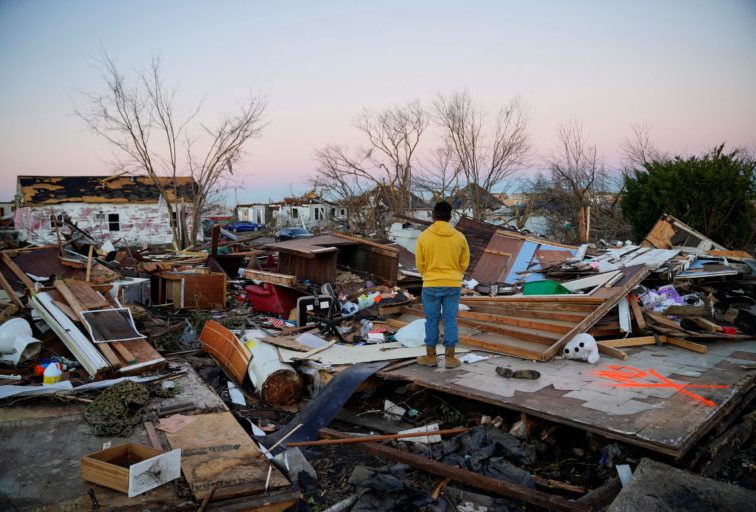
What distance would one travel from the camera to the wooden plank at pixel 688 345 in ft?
20.8

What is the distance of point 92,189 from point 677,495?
32653mm

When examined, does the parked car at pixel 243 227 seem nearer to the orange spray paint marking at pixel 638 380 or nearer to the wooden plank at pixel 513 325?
the wooden plank at pixel 513 325

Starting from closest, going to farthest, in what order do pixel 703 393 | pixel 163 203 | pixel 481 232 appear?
pixel 703 393, pixel 481 232, pixel 163 203

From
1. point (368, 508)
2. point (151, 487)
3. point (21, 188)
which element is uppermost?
point (21, 188)

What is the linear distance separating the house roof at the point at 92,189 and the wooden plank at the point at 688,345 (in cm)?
2609

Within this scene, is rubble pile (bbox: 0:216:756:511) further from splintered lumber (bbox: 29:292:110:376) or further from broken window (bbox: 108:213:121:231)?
broken window (bbox: 108:213:121:231)

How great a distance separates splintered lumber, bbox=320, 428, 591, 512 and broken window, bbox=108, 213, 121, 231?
29.4 meters

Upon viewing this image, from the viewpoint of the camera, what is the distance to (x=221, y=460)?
412 centimetres

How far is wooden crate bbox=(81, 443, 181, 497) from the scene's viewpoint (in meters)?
3.51

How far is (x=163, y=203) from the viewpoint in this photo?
1190 inches

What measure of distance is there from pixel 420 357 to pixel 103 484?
3.48m

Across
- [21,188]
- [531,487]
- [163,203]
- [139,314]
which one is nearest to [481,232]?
[139,314]

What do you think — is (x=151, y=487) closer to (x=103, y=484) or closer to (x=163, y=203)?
(x=103, y=484)

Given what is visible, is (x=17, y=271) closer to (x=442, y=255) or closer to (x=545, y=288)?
(x=442, y=255)
